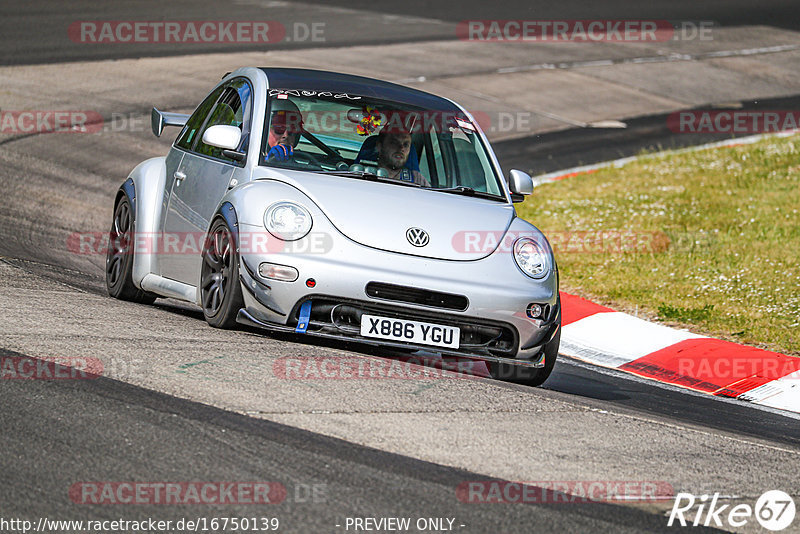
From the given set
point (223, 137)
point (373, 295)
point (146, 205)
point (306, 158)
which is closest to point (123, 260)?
point (146, 205)

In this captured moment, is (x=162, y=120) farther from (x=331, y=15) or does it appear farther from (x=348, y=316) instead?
(x=331, y=15)

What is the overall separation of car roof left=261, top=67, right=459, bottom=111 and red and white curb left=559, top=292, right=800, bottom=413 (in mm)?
2175

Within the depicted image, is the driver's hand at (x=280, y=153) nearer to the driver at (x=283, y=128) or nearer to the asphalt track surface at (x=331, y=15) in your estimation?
the driver at (x=283, y=128)

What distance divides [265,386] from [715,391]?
12.0ft

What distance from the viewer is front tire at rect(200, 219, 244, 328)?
667 centimetres

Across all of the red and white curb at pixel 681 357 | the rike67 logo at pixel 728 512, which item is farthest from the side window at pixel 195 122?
the rike67 logo at pixel 728 512

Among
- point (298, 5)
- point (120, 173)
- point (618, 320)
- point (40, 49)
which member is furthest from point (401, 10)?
point (618, 320)

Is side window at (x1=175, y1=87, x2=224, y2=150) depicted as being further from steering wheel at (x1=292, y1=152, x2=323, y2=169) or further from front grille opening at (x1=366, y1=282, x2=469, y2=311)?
front grille opening at (x1=366, y1=282, x2=469, y2=311)

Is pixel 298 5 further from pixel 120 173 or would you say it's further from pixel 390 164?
pixel 390 164

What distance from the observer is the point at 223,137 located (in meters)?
7.20

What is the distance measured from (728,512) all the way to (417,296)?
7.49ft

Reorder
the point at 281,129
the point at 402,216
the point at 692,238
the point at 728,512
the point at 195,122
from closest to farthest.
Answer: the point at 728,512 < the point at 402,216 < the point at 281,129 < the point at 195,122 < the point at 692,238

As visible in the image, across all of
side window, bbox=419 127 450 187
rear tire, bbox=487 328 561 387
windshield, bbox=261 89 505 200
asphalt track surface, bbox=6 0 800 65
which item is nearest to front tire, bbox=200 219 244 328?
windshield, bbox=261 89 505 200

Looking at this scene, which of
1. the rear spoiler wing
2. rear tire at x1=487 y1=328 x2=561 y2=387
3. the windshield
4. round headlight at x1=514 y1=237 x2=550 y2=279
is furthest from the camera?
the rear spoiler wing
